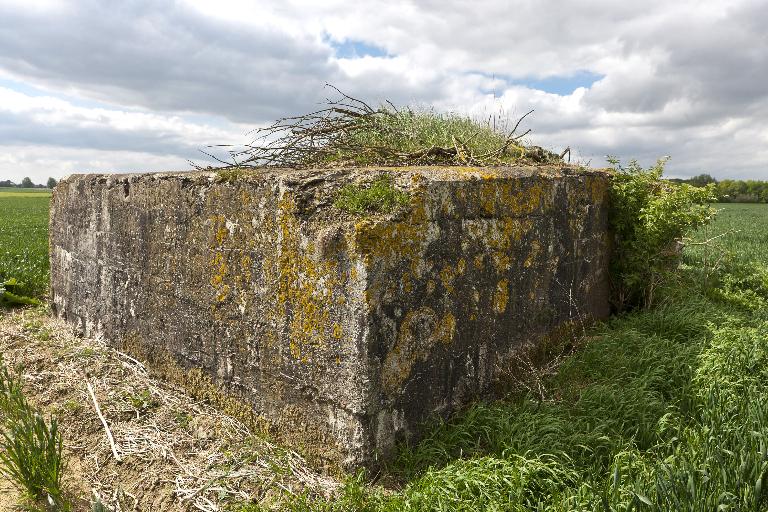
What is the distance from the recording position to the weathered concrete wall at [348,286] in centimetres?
330

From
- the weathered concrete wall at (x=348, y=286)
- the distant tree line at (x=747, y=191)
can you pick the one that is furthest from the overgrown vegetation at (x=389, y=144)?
the distant tree line at (x=747, y=191)

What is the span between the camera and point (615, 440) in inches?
138

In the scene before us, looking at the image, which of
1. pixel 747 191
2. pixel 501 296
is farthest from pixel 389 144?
pixel 747 191

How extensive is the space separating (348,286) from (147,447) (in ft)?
6.63

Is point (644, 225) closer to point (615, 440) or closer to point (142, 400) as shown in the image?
point (615, 440)

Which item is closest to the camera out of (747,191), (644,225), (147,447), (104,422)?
(147,447)

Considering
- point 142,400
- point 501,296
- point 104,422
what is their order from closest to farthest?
1. point 501,296
2. point 104,422
3. point 142,400

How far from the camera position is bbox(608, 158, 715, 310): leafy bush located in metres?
5.87

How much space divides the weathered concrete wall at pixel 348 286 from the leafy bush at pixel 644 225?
0.92 meters

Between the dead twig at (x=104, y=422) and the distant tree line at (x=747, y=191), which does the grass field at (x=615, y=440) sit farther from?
the distant tree line at (x=747, y=191)

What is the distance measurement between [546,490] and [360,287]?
1468 millimetres

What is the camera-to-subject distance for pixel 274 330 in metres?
3.71

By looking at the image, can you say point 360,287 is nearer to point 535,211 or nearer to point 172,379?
point 535,211

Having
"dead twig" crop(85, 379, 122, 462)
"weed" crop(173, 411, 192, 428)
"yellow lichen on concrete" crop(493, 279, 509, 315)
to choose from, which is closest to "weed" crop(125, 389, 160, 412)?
"dead twig" crop(85, 379, 122, 462)
